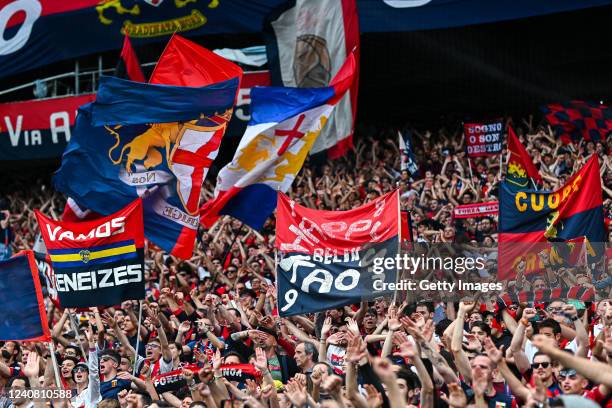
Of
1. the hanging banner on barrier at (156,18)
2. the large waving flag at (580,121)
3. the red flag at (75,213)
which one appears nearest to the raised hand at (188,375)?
the red flag at (75,213)

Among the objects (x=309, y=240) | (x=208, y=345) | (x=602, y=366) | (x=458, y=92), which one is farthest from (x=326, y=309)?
(x=458, y=92)

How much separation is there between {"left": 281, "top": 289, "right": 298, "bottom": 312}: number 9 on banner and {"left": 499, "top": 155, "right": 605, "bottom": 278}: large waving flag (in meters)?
1.98

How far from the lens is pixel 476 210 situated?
14.5m

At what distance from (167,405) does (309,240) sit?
2178 millimetres

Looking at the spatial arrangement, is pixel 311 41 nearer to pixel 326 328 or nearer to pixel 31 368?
pixel 326 328

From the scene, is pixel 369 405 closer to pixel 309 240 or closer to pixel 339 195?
pixel 309 240

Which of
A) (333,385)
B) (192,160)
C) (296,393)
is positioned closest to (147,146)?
(192,160)

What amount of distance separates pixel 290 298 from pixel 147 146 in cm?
376

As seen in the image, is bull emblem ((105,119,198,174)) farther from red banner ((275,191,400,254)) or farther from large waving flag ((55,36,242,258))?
red banner ((275,191,400,254))

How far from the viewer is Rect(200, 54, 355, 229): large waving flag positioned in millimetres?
13242

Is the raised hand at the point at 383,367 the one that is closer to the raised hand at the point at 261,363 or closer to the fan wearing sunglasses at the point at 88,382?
the raised hand at the point at 261,363

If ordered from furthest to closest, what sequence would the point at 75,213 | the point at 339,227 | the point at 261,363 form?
the point at 75,213, the point at 339,227, the point at 261,363

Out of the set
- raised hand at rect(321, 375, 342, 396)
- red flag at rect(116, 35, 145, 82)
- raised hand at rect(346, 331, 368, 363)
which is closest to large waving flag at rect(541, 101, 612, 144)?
red flag at rect(116, 35, 145, 82)

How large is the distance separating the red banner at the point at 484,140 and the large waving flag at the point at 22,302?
28.5ft
